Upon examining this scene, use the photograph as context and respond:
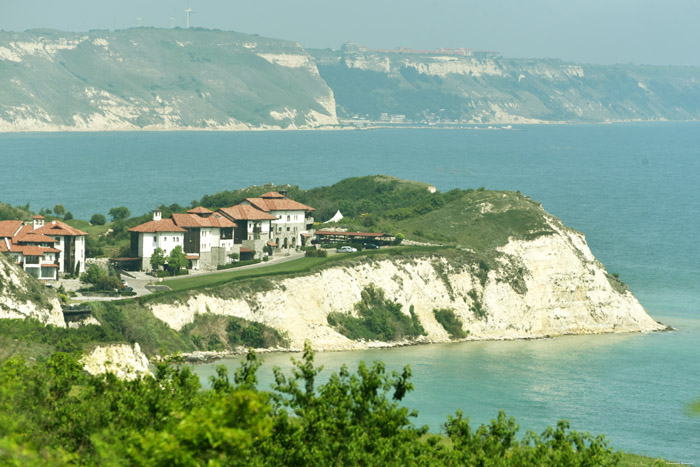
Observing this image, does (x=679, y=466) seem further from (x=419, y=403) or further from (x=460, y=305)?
(x=460, y=305)

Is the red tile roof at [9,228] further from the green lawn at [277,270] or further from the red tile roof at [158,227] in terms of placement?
the green lawn at [277,270]

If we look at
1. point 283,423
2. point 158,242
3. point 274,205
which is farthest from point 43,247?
point 283,423

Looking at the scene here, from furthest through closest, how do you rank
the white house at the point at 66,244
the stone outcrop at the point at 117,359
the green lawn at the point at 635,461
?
the white house at the point at 66,244, the stone outcrop at the point at 117,359, the green lawn at the point at 635,461

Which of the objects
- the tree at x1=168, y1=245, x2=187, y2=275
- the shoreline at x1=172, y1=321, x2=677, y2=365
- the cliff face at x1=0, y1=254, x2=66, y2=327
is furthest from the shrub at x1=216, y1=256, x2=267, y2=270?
the cliff face at x1=0, y1=254, x2=66, y2=327

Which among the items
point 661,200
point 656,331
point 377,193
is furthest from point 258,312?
point 661,200

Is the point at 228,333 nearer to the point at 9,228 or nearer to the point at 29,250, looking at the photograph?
the point at 29,250

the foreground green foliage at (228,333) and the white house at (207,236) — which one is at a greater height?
the white house at (207,236)

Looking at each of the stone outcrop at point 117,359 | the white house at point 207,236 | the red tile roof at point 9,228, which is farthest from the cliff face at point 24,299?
the white house at point 207,236
